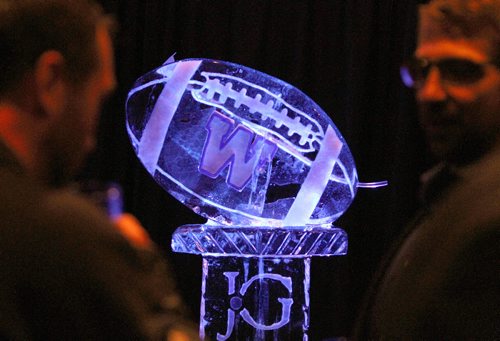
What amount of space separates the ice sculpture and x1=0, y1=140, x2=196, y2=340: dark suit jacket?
2.23m

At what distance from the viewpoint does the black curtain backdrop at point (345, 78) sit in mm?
4020

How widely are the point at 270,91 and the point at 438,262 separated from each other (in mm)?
2258

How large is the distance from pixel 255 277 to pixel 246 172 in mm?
487

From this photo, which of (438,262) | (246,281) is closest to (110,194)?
(438,262)

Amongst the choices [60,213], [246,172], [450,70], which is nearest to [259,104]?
[246,172]

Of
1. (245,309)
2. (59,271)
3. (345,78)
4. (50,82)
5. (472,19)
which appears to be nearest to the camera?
(59,271)

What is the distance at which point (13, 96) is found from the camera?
38.7 inches

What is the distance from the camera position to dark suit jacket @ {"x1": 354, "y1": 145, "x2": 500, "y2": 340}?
104cm

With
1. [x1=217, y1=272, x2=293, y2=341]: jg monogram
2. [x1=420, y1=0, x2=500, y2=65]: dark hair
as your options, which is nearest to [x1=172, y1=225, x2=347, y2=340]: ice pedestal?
[x1=217, y1=272, x2=293, y2=341]: jg monogram

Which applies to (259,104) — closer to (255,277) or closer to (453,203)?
(255,277)

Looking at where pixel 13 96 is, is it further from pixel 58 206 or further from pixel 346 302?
pixel 346 302

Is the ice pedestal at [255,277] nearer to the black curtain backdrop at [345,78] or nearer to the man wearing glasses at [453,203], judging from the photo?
the black curtain backdrop at [345,78]

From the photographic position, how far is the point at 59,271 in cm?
87

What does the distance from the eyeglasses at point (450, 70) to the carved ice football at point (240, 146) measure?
5.85 ft
